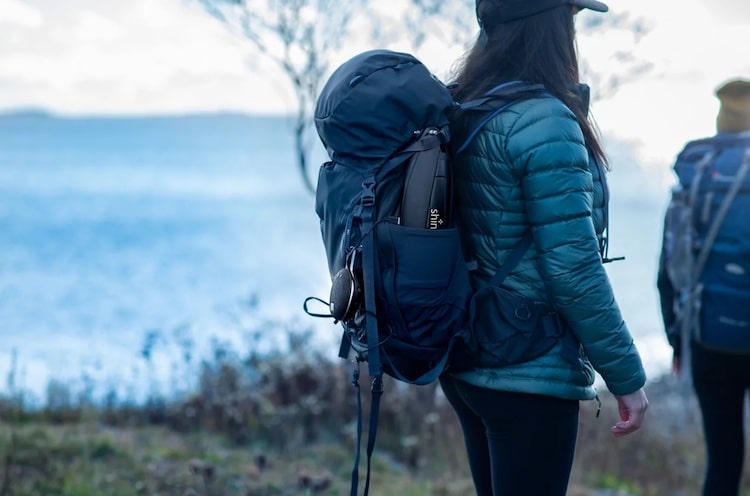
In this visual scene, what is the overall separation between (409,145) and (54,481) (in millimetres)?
2922

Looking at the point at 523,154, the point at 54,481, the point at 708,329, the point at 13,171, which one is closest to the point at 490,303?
the point at 523,154

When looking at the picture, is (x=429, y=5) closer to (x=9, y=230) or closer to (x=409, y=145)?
(x=409, y=145)

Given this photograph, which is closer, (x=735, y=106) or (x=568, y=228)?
(x=568, y=228)

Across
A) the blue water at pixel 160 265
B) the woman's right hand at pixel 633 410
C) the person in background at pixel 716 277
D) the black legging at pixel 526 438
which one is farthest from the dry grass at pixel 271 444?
the woman's right hand at pixel 633 410

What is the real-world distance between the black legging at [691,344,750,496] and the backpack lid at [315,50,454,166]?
2007mm

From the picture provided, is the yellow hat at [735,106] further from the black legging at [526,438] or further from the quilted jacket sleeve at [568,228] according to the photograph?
the black legging at [526,438]

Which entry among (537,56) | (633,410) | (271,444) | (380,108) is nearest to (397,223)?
(380,108)

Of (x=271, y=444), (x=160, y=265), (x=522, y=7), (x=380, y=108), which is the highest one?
(x=522, y=7)

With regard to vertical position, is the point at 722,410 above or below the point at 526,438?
below

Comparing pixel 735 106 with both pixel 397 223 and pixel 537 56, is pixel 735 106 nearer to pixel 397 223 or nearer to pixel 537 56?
pixel 537 56

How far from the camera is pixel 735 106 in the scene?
3.78 metres

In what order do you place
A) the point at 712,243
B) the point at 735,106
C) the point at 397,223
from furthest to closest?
the point at 735,106
the point at 712,243
the point at 397,223

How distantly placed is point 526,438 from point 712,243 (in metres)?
1.70

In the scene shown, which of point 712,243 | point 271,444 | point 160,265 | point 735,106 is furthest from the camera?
point 160,265
